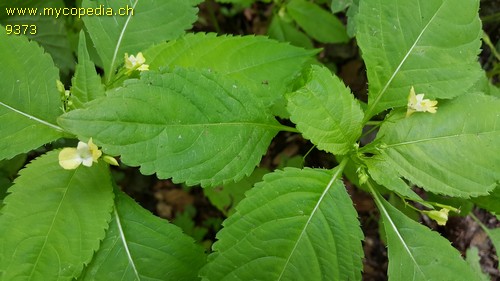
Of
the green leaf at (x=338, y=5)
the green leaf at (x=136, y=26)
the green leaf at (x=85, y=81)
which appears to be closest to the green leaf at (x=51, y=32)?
the green leaf at (x=136, y=26)

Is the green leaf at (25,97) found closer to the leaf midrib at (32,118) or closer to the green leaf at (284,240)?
the leaf midrib at (32,118)

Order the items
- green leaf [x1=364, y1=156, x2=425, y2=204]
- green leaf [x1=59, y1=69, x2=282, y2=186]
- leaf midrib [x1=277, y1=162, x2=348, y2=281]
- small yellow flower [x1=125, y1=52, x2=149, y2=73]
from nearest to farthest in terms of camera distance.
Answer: green leaf [x1=59, y1=69, x2=282, y2=186], leaf midrib [x1=277, y1=162, x2=348, y2=281], green leaf [x1=364, y1=156, x2=425, y2=204], small yellow flower [x1=125, y1=52, x2=149, y2=73]

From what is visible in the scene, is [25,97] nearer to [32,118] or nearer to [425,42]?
[32,118]

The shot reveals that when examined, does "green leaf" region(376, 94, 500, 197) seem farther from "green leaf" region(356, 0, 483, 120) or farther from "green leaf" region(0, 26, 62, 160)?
"green leaf" region(0, 26, 62, 160)

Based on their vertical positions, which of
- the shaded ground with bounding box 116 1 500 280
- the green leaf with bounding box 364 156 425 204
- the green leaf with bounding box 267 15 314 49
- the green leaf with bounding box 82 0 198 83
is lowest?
the shaded ground with bounding box 116 1 500 280

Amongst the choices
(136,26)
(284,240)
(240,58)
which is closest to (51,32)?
(136,26)

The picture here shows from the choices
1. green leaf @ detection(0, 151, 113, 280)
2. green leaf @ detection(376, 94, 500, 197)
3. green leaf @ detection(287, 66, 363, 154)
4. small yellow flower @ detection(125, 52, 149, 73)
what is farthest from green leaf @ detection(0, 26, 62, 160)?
green leaf @ detection(376, 94, 500, 197)
